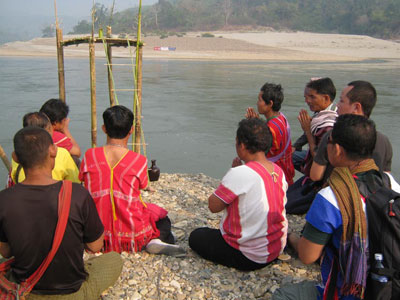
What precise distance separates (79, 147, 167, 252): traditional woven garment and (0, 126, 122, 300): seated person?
67cm

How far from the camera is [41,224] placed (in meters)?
2.12

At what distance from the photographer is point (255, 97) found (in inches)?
596

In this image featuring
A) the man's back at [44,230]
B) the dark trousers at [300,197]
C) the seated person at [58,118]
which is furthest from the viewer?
the dark trousers at [300,197]

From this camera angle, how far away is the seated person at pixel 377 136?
3.17m

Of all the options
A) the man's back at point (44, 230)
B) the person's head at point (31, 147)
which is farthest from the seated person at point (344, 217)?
the person's head at point (31, 147)

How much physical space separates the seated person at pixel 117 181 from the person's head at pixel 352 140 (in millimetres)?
1553

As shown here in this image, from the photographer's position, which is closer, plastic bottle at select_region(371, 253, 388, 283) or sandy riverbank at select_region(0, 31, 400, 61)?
plastic bottle at select_region(371, 253, 388, 283)

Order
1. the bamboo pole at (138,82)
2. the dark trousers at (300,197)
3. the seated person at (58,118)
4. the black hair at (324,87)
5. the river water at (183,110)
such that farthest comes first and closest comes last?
the river water at (183,110), the bamboo pole at (138,82), the dark trousers at (300,197), the black hair at (324,87), the seated person at (58,118)

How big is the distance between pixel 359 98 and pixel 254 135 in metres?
1.14

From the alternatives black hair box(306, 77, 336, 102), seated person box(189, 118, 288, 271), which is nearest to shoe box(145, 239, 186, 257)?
seated person box(189, 118, 288, 271)

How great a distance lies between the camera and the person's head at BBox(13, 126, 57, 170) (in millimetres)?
2150

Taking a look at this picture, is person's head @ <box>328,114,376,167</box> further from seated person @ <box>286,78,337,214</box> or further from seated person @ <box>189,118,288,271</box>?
seated person @ <box>286,78,337,214</box>

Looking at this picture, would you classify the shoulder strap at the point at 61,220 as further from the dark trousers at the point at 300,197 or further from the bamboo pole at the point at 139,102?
the bamboo pole at the point at 139,102

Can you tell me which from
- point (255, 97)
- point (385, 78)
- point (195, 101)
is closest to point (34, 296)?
point (195, 101)
